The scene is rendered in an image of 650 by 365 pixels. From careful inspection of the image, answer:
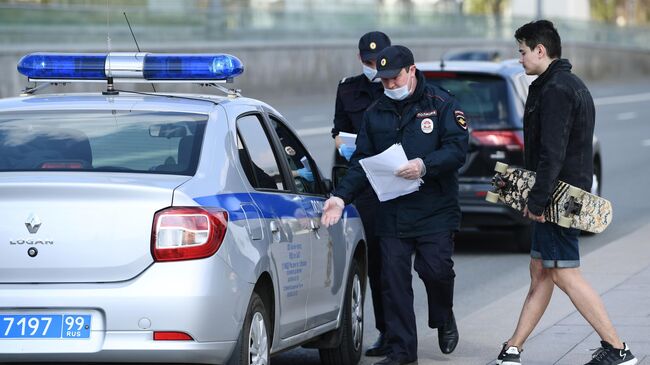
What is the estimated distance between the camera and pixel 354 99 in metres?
8.75

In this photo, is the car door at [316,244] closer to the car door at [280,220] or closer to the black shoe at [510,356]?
the car door at [280,220]

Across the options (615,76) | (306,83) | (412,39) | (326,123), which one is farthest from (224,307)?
(615,76)

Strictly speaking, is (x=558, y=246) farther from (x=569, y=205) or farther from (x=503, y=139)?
(x=503, y=139)

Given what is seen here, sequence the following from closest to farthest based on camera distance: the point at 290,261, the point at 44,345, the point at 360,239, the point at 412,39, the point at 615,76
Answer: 1. the point at 44,345
2. the point at 290,261
3. the point at 360,239
4. the point at 412,39
5. the point at 615,76

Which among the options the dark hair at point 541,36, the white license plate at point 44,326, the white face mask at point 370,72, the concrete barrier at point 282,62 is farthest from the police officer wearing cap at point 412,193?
the concrete barrier at point 282,62

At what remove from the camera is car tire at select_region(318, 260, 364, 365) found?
7664 millimetres

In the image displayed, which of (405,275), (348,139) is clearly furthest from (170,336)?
(348,139)

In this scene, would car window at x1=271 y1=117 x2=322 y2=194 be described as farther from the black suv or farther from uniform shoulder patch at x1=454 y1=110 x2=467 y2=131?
the black suv

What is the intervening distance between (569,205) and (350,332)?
1463mm

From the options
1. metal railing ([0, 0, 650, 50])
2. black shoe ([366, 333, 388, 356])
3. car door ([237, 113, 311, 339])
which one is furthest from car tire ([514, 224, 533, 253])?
metal railing ([0, 0, 650, 50])

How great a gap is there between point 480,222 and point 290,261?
6.35 m

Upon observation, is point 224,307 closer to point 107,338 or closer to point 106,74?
point 107,338

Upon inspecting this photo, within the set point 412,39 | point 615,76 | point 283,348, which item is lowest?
point 615,76

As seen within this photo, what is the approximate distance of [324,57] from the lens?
48.1 m
